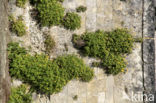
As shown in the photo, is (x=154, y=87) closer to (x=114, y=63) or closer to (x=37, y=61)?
(x=114, y=63)

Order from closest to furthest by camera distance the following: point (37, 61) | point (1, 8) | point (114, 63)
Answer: point (1, 8) → point (37, 61) → point (114, 63)

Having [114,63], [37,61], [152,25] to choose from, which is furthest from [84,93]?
[152,25]

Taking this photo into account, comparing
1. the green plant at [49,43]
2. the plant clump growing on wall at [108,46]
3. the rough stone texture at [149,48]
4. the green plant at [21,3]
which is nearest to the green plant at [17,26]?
the green plant at [21,3]

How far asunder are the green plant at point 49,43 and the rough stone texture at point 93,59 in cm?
10

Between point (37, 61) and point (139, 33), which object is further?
point (139, 33)

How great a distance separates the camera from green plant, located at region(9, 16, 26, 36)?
4.47 meters

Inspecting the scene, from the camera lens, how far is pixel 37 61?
4.61 metres

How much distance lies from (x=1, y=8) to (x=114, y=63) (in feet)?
10.3

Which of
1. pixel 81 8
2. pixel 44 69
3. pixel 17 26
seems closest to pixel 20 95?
pixel 44 69

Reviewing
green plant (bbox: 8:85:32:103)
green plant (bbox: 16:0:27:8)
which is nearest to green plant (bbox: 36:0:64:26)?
green plant (bbox: 16:0:27:8)

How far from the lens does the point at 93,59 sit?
5055 millimetres

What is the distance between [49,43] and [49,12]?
0.79 meters

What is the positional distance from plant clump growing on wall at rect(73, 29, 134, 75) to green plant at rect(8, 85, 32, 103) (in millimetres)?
1773

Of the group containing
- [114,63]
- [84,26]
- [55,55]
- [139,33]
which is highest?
[84,26]
